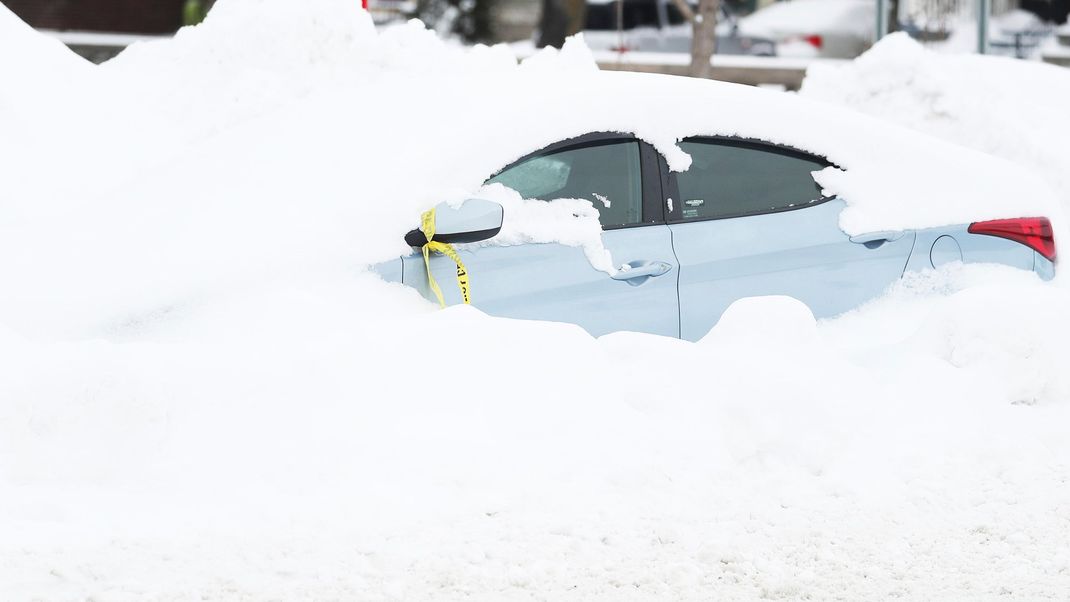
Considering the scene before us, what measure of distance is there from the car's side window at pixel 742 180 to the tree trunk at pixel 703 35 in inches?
320

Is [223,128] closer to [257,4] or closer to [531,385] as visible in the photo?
[257,4]

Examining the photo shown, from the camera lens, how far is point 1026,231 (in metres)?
5.62

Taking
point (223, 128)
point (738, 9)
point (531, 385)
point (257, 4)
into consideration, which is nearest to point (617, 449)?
point (531, 385)

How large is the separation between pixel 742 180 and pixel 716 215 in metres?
0.21

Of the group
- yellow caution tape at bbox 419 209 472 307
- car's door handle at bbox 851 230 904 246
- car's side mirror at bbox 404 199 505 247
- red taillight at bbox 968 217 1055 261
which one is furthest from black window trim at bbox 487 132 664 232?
red taillight at bbox 968 217 1055 261

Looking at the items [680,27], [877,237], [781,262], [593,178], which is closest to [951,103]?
[877,237]

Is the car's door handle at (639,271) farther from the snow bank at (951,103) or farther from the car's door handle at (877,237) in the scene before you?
the snow bank at (951,103)

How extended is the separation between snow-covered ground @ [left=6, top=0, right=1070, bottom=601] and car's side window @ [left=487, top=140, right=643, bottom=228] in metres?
0.13

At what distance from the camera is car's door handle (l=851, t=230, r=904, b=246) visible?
5.38m

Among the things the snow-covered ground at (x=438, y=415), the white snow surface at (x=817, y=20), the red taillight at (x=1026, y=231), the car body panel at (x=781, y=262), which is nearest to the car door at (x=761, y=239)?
the car body panel at (x=781, y=262)

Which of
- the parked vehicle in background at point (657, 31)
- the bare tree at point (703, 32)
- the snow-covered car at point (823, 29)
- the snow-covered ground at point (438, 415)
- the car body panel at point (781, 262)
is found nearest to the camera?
the snow-covered ground at point (438, 415)

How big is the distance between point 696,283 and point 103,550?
244 centimetres

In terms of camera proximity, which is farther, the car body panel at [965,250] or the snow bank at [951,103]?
the snow bank at [951,103]

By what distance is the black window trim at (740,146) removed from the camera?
5207 mm
